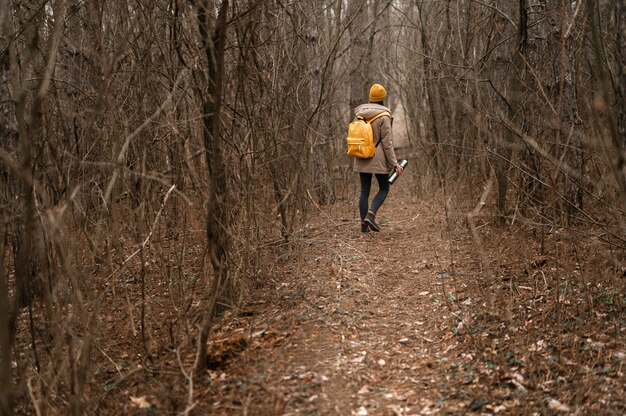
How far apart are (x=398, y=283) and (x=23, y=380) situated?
12.6ft

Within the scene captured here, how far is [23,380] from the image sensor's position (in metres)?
3.66

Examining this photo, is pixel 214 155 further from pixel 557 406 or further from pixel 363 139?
pixel 363 139

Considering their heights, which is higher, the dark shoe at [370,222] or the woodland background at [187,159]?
the woodland background at [187,159]

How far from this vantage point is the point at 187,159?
15.3ft

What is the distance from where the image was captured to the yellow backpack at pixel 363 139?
8.05 m

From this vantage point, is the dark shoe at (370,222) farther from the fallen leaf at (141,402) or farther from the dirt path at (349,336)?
the fallen leaf at (141,402)

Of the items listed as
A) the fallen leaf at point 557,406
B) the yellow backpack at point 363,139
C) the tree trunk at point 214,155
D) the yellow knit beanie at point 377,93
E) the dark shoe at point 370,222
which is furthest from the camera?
the dark shoe at point 370,222

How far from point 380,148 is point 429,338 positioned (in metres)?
3.64

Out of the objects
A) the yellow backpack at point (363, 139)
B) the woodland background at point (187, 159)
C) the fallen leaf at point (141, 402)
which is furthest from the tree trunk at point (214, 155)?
the yellow backpack at point (363, 139)

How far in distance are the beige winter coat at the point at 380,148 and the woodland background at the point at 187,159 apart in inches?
36.6

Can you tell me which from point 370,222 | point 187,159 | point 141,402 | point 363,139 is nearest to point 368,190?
point 370,222

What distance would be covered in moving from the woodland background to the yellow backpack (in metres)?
0.78

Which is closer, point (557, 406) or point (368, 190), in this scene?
point (557, 406)

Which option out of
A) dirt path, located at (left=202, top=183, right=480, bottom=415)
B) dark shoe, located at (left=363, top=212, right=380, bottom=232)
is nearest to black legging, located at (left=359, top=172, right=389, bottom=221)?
dark shoe, located at (left=363, top=212, right=380, bottom=232)
